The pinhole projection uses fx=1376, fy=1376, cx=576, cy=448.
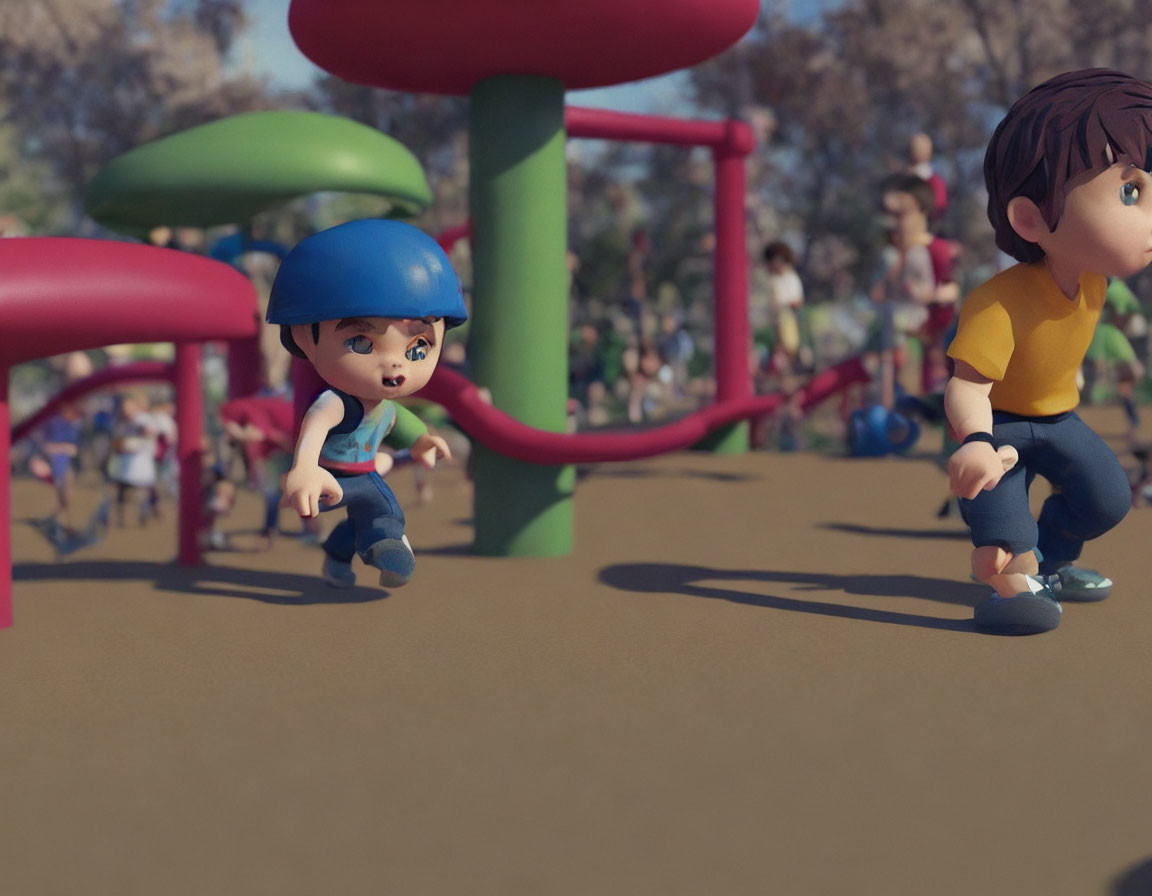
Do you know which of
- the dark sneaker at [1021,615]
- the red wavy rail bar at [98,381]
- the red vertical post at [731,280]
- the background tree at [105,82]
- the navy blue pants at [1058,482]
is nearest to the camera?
the dark sneaker at [1021,615]

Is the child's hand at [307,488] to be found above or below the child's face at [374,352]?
below

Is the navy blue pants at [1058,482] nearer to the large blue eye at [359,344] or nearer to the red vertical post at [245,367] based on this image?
the large blue eye at [359,344]

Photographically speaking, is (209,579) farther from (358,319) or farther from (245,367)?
(358,319)

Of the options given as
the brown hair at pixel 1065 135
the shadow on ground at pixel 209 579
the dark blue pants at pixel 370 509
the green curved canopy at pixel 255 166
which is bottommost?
the shadow on ground at pixel 209 579

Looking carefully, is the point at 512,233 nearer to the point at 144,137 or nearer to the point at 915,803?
the point at 915,803

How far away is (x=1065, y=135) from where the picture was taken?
166 inches

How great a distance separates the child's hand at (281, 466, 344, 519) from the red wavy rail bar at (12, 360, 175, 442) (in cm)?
281

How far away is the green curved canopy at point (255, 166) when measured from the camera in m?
6.05

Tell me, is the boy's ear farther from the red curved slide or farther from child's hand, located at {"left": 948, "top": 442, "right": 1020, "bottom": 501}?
the red curved slide

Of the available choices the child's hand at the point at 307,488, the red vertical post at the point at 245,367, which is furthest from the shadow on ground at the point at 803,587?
the red vertical post at the point at 245,367

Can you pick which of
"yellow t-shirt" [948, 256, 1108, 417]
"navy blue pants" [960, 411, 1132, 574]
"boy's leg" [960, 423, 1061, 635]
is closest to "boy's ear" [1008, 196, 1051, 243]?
"yellow t-shirt" [948, 256, 1108, 417]

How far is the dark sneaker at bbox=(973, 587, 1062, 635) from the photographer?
434 centimetres

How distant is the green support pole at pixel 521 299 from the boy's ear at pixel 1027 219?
2.25m

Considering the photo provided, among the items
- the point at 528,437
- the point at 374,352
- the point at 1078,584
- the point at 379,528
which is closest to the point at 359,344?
the point at 374,352
